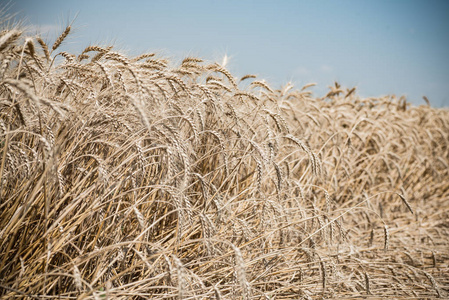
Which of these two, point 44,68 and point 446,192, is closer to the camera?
point 44,68

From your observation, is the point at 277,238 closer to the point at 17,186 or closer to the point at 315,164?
the point at 315,164

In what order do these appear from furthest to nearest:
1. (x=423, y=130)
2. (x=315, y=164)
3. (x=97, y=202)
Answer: (x=423, y=130) → (x=315, y=164) → (x=97, y=202)

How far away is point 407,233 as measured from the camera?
330 centimetres

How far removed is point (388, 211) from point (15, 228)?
407cm

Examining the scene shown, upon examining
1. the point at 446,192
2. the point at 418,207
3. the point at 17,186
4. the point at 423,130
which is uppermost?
the point at 423,130

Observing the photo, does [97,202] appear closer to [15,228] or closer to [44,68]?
[15,228]

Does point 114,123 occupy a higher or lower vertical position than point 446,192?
lower

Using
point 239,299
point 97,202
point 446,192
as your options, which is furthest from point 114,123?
point 446,192

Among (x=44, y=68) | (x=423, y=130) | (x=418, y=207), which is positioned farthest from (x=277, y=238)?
(x=423, y=130)

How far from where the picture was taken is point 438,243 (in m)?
3.29

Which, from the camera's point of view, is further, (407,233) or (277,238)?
(407,233)

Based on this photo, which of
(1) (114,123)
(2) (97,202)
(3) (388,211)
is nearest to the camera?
(2) (97,202)

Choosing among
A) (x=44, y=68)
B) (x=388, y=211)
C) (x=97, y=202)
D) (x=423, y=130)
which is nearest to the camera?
(x=97, y=202)

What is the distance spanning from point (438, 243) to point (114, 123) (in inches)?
134
